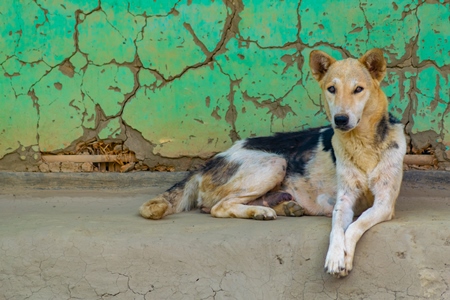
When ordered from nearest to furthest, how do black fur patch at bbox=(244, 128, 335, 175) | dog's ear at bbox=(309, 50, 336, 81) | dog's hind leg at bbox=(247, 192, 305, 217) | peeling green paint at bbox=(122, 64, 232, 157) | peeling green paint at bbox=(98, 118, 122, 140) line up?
dog's ear at bbox=(309, 50, 336, 81)
dog's hind leg at bbox=(247, 192, 305, 217)
black fur patch at bbox=(244, 128, 335, 175)
peeling green paint at bbox=(122, 64, 232, 157)
peeling green paint at bbox=(98, 118, 122, 140)

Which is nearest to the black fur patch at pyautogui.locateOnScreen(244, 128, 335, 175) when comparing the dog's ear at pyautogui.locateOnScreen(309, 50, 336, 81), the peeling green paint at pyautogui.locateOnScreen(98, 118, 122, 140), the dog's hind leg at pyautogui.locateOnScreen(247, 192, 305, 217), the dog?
the dog

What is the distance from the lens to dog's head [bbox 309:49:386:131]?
4.36m

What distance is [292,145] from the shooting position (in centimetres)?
536

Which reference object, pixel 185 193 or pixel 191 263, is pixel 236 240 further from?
pixel 185 193

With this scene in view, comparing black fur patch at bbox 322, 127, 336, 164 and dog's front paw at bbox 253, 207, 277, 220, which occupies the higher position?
black fur patch at bbox 322, 127, 336, 164

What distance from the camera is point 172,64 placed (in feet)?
19.6

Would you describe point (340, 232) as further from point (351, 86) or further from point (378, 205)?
point (351, 86)

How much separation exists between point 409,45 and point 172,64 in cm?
201

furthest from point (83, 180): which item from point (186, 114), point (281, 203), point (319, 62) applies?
point (319, 62)

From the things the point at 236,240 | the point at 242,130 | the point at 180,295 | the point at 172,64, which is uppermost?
the point at 172,64

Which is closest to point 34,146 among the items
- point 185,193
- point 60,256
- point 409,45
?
point 185,193

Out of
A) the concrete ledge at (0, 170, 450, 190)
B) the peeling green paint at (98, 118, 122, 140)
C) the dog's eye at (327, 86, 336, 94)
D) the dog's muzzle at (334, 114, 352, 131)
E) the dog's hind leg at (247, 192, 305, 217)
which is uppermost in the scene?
the dog's eye at (327, 86, 336, 94)

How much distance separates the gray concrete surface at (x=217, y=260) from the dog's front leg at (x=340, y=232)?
→ 4.2 inches

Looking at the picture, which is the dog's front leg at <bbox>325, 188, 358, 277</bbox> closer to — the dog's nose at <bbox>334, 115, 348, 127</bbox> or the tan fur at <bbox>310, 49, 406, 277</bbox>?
the tan fur at <bbox>310, 49, 406, 277</bbox>
